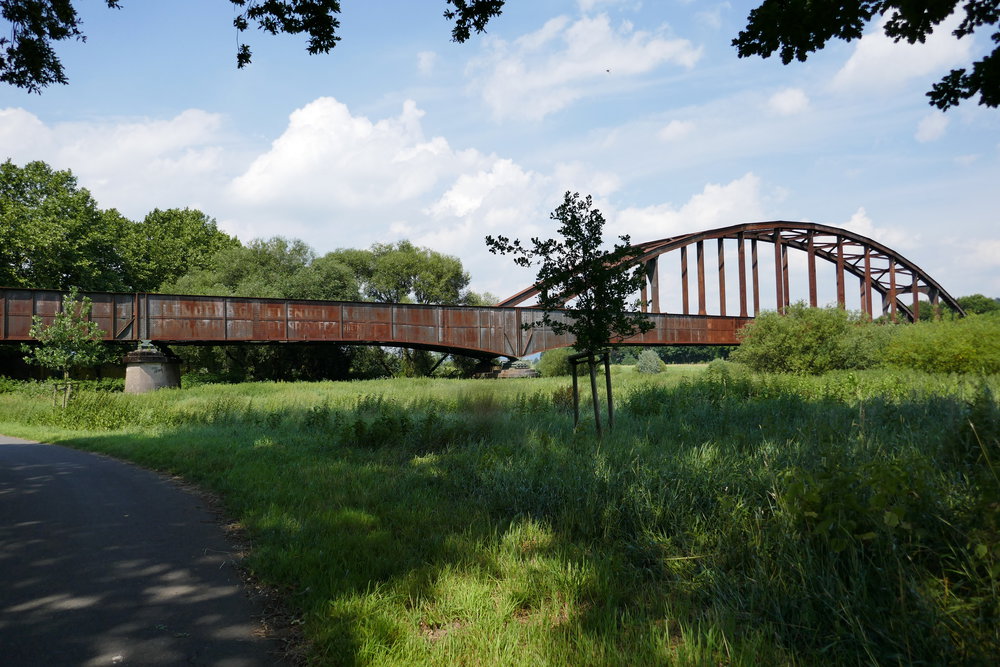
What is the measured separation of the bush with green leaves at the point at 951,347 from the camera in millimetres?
25281

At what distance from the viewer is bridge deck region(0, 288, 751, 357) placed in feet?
108

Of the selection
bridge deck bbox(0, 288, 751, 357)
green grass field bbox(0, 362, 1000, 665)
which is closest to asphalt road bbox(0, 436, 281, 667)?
green grass field bbox(0, 362, 1000, 665)

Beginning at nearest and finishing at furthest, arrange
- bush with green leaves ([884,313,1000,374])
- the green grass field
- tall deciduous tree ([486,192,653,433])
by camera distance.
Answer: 1. the green grass field
2. tall deciduous tree ([486,192,653,433])
3. bush with green leaves ([884,313,1000,374])

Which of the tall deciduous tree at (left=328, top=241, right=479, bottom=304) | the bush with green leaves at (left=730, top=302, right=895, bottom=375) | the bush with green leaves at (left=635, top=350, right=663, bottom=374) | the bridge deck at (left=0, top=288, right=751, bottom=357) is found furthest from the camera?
the tall deciduous tree at (left=328, top=241, right=479, bottom=304)

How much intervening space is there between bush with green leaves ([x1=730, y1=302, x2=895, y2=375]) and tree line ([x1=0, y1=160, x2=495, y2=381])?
30.8 metres

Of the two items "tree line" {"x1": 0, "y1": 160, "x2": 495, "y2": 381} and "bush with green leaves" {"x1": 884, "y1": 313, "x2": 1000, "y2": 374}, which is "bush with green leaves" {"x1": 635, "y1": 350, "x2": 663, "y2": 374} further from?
"bush with green leaves" {"x1": 884, "y1": 313, "x2": 1000, "y2": 374}

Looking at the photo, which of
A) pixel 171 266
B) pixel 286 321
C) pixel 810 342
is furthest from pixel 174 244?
pixel 810 342

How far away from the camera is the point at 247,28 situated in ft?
28.7

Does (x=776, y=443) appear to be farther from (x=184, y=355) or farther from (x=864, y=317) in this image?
(x=184, y=355)

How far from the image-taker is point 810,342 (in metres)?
29.5

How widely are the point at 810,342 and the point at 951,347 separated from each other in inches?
225

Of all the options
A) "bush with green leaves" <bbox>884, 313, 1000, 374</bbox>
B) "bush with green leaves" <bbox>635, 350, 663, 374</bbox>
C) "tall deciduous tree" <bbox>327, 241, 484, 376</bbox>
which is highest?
"tall deciduous tree" <bbox>327, 241, 484, 376</bbox>

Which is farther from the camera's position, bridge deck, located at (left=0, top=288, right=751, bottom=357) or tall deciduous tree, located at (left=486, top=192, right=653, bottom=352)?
bridge deck, located at (left=0, top=288, right=751, bottom=357)

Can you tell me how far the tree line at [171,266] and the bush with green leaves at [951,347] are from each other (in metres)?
36.8
